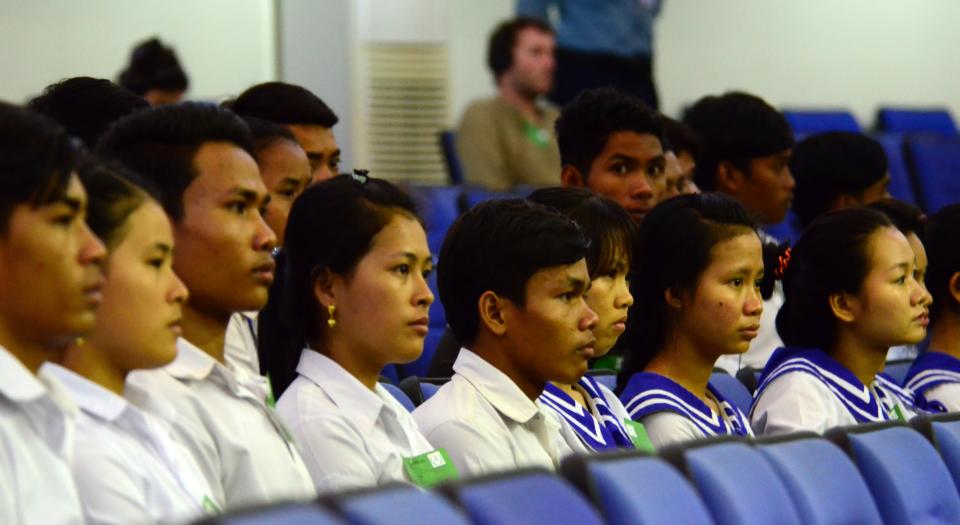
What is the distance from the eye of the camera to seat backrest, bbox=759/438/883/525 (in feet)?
7.27

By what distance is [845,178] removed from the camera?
4.91 m

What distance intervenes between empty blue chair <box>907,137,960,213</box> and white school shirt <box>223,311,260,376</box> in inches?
173

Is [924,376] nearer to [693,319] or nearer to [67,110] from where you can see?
[693,319]

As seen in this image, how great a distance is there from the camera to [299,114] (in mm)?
3600

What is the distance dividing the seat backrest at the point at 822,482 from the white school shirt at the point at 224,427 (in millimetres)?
650

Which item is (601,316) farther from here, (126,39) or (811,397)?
(126,39)

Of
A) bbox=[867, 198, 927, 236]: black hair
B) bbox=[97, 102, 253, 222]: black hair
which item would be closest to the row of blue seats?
bbox=[97, 102, 253, 222]: black hair

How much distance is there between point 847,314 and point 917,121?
546cm

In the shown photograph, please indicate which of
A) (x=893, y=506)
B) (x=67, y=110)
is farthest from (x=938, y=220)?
(x=67, y=110)

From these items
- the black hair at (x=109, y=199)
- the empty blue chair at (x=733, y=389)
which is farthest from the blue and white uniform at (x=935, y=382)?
the black hair at (x=109, y=199)

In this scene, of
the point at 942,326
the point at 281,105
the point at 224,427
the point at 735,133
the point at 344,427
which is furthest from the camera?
the point at 735,133

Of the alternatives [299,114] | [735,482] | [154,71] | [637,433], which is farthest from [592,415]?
[154,71]

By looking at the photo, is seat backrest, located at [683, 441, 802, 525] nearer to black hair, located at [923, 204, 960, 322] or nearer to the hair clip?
the hair clip

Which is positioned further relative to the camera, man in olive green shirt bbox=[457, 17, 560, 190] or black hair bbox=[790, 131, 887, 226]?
man in olive green shirt bbox=[457, 17, 560, 190]
